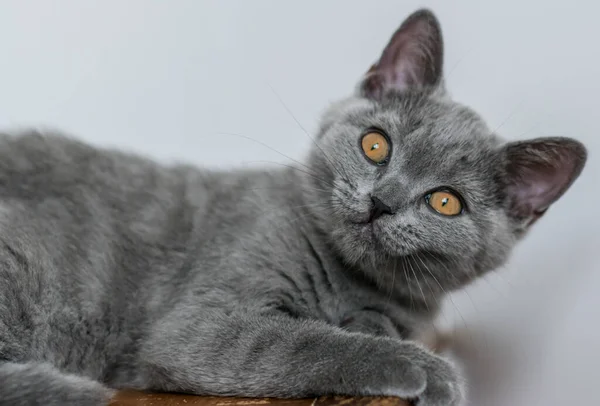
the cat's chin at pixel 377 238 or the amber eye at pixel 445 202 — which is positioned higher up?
the amber eye at pixel 445 202

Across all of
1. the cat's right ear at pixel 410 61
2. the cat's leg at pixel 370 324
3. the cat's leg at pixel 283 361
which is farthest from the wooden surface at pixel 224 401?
the cat's right ear at pixel 410 61

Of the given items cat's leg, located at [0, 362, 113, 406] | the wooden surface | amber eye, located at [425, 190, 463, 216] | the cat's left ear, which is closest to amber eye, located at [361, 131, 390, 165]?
amber eye, located at [425, 190, 463, 216]

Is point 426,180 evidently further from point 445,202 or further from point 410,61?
point 410,61

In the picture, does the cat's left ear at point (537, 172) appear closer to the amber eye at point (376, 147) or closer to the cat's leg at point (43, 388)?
the amber eye at point (376, 147)

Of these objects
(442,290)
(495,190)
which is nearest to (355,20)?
(495,190)

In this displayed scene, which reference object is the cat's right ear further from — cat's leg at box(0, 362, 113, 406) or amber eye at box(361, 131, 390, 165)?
cat's leg at box(0, 362, 113, 406)


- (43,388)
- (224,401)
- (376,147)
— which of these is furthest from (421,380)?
(43,388)

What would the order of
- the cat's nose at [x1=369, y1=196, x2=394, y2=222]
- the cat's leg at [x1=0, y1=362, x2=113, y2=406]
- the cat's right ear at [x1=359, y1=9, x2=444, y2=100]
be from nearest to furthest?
1. the cat's leg at [x1=0, y1=362, x2=113, y2=406]
2. the cat's nose at [x1=369, y1=196, x2=394, y2=222]
3. the cat's right ear at [x1=359, y1=9, x2=444, y2=100]
